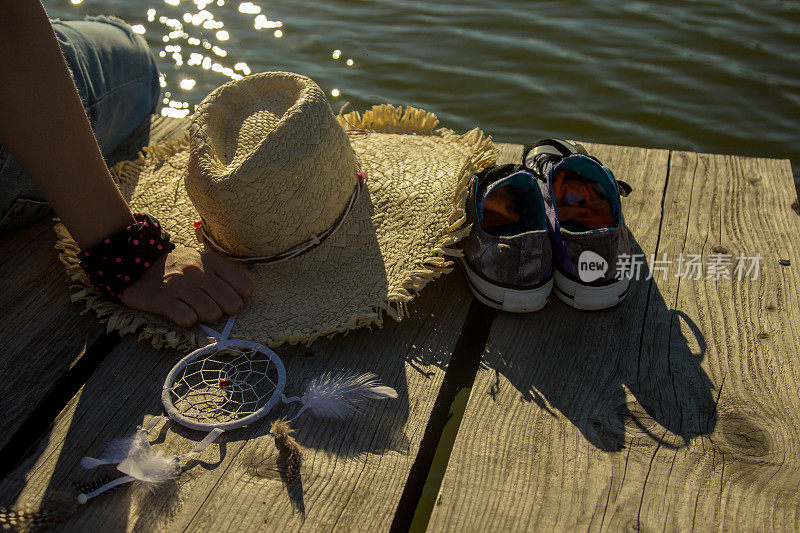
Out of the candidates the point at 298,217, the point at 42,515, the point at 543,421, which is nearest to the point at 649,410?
the point at 543,421

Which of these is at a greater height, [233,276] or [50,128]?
[50,128]

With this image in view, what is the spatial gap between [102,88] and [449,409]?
2157 millimetres

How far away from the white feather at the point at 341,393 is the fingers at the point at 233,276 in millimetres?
397

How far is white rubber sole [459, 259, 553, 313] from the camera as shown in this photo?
219 centimetres

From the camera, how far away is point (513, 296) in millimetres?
2189

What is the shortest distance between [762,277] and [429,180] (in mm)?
1277

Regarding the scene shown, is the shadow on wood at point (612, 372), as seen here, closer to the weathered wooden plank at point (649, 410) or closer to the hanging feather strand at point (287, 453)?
the weathered wooden plank at point (649, 410)

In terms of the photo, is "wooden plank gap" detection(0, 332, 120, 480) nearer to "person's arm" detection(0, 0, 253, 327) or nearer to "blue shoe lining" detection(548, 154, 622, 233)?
"person's arm" detection(0, 0, 253, 327)

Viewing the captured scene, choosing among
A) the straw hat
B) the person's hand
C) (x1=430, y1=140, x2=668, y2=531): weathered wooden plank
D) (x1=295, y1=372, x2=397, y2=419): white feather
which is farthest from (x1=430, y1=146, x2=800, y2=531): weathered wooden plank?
the person's hand

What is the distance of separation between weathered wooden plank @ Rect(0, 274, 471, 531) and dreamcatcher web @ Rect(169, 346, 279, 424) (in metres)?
0.06

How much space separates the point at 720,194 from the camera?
2809 millimetres

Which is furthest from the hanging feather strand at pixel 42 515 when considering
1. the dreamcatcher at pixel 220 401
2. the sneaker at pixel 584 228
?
the sneaker at pixel 584 228

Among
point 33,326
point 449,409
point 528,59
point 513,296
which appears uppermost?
point 513,296

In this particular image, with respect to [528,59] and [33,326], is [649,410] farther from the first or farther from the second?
[528,59]
